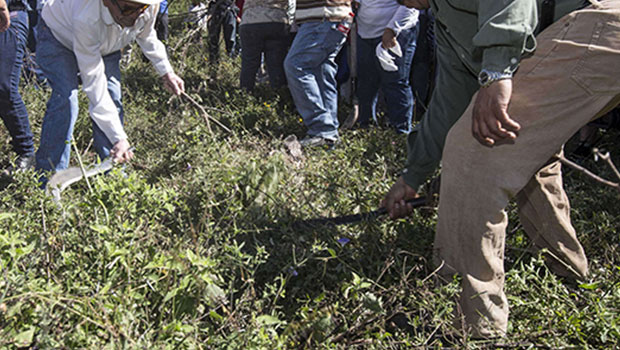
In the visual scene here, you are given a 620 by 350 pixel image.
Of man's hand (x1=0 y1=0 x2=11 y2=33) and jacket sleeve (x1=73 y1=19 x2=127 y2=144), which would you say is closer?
jacket sleeve (x1=73 y1=19 x2=127 y2=144)

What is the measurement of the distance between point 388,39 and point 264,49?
5.37ft

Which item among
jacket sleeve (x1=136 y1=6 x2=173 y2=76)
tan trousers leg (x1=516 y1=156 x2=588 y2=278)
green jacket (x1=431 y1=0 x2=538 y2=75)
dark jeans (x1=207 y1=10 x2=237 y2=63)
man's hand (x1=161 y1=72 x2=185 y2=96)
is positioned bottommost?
dark jeans (x1=207 y1=10 x2=237 y2=63)

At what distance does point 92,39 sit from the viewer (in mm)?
3143

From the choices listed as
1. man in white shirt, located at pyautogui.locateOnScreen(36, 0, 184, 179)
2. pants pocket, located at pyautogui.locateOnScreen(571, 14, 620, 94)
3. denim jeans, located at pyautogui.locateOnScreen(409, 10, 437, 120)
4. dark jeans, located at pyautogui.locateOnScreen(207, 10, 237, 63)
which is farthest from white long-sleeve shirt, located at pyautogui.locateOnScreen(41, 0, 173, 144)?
dark jeans, located at pyautogui.locateOnScreen(207, 10, 237, 63)

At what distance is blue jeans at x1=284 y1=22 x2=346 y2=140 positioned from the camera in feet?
14.7

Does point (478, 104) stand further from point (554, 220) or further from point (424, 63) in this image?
point (424, 63)

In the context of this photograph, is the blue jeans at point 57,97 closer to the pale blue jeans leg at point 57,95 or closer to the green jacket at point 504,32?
the pale blue jeans leg at point 57,95

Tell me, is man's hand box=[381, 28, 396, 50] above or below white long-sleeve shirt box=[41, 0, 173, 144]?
below

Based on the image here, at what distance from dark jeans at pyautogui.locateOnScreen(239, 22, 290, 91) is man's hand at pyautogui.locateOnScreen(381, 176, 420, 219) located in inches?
130

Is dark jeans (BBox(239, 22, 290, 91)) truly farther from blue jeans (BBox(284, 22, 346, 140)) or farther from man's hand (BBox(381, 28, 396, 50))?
man's hand (BBox(381, 28, 396, 50))

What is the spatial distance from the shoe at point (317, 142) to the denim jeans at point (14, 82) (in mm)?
2123

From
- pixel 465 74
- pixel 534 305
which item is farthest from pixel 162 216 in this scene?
pixel 534 305

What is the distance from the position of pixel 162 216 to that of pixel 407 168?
4.30 feet

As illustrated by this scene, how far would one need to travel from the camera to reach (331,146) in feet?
14.6
